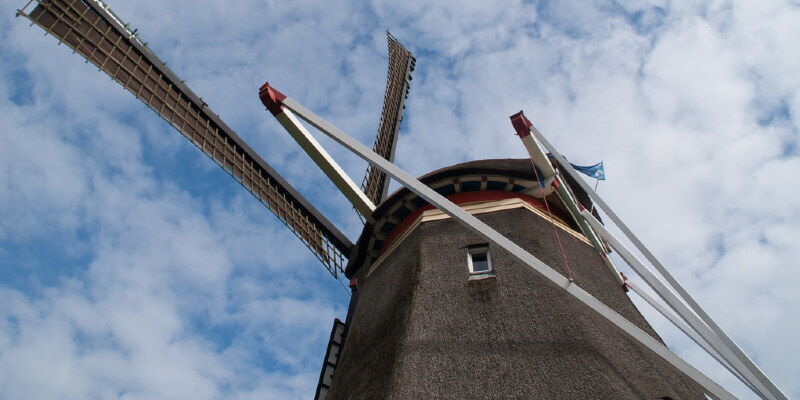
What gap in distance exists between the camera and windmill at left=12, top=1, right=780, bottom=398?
758cm

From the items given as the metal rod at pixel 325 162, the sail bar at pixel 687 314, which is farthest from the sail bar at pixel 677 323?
the metal rod at pixel 325 162

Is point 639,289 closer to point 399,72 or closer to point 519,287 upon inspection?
point 519,287

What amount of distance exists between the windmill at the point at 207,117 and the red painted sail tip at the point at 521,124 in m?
0.02

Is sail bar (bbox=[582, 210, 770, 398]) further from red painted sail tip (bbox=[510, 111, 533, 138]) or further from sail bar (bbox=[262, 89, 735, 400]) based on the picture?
red painted sail tip (bbox=[510, 111, 533, 138])

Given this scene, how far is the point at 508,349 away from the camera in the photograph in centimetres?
464

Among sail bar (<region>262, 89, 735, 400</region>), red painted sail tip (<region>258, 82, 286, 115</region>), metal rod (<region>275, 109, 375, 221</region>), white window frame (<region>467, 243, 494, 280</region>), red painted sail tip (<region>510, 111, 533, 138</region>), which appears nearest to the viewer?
sail bar (<region>262, 89, 735, 400</region>)

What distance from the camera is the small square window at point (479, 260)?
587cm

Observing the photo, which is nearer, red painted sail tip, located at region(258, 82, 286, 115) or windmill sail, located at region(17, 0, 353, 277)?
red painted sail tip, located at region(258, 82, 286, 115)

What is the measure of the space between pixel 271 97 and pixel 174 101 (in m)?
2.78

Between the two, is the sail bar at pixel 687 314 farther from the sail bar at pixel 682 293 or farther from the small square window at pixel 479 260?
the small square window at pixel 479 260

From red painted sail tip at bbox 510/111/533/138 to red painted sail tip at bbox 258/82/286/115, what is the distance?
3155mm

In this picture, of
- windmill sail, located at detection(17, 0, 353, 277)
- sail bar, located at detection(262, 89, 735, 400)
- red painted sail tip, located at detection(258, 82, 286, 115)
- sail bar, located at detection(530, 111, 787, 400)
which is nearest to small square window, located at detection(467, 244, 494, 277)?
sail bar, located at detection(262, 89, 735, 400)

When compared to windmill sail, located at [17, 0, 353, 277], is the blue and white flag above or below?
below

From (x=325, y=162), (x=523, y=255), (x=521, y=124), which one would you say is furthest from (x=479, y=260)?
(x=325, y=162)
